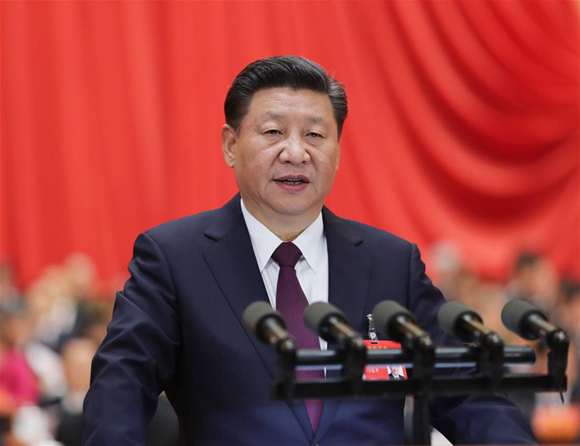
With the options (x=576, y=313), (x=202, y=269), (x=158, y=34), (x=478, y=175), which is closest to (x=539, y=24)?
(x=478, y=175)

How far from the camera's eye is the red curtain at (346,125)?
4.06 meters

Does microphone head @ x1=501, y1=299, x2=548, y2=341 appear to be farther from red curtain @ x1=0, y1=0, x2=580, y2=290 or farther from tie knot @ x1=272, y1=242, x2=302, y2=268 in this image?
red curtain @ x1=0, y1=0, x2=580, y2=290

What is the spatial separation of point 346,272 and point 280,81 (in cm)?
48

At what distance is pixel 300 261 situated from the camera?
2055mm

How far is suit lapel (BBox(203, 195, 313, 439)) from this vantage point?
1.88 metres

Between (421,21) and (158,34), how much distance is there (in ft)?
4.42

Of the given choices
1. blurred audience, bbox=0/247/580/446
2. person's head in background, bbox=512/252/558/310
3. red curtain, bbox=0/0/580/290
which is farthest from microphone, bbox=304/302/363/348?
person's head in background, bbox=512/252/558/310

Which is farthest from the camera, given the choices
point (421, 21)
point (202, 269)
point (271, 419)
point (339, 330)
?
point (421, 21)

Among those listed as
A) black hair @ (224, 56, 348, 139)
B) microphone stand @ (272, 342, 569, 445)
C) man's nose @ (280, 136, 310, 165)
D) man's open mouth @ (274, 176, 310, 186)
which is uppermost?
black hair @ (224, 56, 348, 139)

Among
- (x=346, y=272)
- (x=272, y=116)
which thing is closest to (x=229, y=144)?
(x=272, y=116)

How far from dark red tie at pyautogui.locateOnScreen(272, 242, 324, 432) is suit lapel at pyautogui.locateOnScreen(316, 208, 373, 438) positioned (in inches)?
1.2

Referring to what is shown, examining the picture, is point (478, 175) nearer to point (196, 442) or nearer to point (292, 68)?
point (292, 68)

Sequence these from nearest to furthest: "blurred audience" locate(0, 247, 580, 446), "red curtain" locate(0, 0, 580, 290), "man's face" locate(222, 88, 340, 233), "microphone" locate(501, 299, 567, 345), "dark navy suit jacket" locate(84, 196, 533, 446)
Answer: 1. "microphone" locate(501, 299, 567, 345)
2. "dark navy suit jacket" locate(84, 196, 533, 446)
3. "man's face" locate(222, 88, 340, 233)
4. "blurred audience" locate(0, 247, 580, 446)
5. "red curtain" locate(0, 0, 580, 290)

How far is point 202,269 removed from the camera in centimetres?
198
